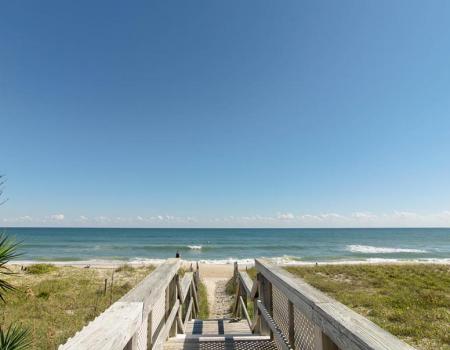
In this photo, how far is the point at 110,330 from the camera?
1.32m

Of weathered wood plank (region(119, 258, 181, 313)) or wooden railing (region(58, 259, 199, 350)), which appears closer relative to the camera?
wooden railing (region(58, 259, 199, 350))

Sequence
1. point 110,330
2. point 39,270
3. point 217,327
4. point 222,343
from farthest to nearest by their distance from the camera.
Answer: point 39,270 < point 217,327 < point 222,343 < point 110,330

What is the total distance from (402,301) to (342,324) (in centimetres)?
1052

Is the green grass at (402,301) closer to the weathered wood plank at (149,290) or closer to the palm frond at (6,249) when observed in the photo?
the weathered wood plank at (149,290)

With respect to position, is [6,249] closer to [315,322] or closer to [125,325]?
[125,325]

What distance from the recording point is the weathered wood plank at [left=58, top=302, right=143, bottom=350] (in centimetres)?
116

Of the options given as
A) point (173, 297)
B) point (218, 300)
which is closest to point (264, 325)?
point (173, 297)

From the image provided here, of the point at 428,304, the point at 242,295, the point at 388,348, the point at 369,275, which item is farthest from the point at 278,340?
the point at 369,275

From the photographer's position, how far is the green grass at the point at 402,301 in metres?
6.55

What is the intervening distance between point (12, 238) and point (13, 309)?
7088 mm

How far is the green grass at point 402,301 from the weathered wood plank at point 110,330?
21.8 ft

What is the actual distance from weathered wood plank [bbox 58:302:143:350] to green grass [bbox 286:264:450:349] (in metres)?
6.64

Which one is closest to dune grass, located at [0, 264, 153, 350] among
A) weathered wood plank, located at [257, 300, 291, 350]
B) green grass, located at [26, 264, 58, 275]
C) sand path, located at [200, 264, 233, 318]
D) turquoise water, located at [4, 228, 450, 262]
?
green grass, located at [26, 264, 58, 275]

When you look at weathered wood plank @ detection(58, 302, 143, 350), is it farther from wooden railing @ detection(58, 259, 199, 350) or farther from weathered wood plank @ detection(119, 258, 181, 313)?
weathered wood plank @ detection(119, 258, 181, 313)
